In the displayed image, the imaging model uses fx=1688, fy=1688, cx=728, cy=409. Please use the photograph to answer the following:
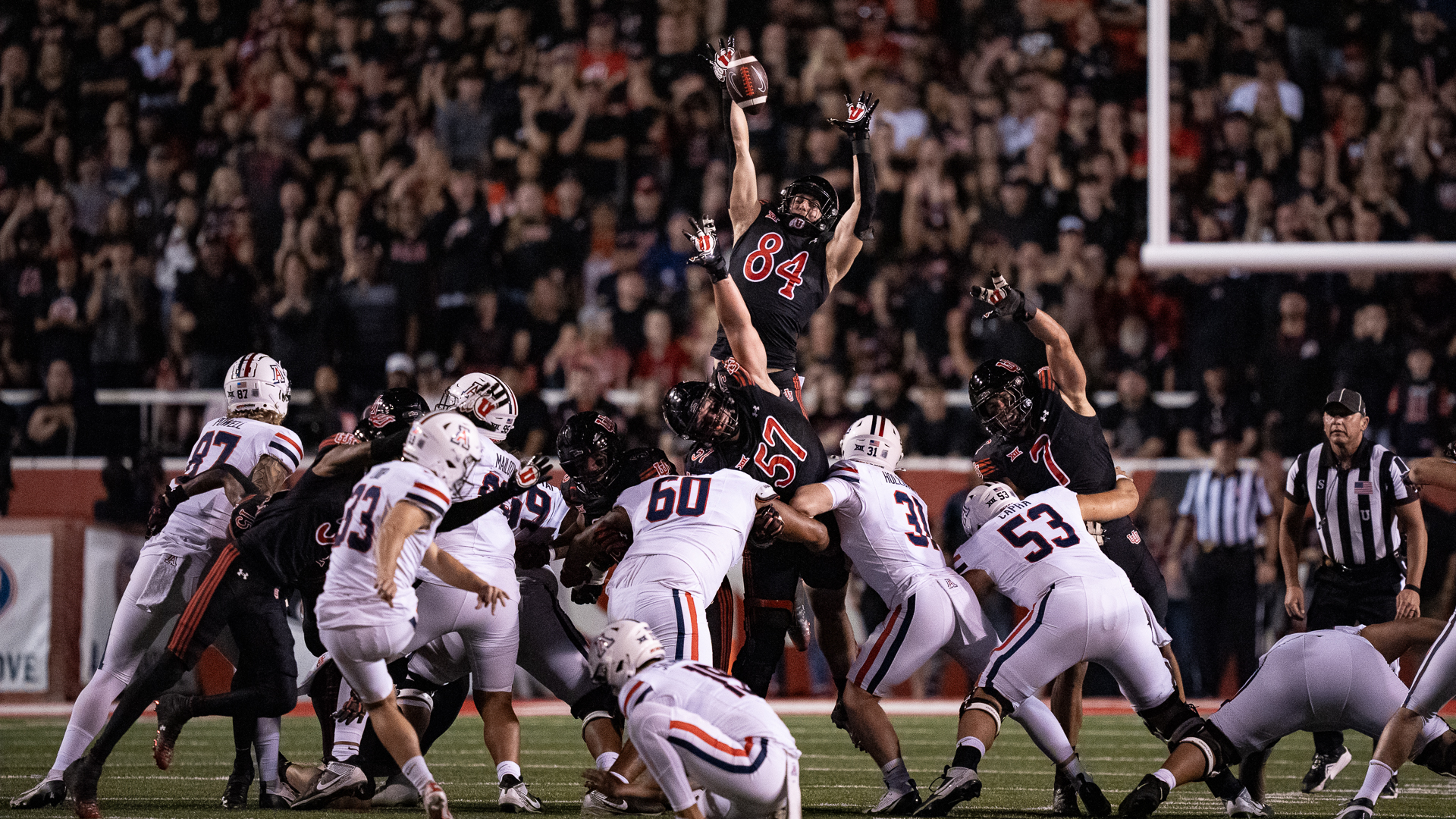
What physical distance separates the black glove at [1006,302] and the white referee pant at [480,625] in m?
2.76

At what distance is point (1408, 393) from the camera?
13984 mm

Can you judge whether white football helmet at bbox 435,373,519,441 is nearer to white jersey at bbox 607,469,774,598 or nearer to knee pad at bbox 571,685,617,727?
white jersey at bbox 607,469,774,598

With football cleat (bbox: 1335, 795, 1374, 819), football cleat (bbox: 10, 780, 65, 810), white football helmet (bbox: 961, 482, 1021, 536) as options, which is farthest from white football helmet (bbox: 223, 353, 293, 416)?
football cleat (bbox: 1335, 795, 1374, 819)

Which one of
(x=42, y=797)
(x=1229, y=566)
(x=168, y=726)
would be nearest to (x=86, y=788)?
(x=42, y=797)

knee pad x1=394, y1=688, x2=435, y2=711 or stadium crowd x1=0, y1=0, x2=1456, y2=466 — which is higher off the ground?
stadium crowd x1=0, y1=0, x2=1456, y2=466

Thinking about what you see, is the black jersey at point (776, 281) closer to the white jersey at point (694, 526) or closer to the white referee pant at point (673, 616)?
the white jersey at point (694, 526)

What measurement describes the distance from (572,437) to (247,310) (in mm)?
8109

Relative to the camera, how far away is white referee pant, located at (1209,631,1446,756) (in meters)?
7.08

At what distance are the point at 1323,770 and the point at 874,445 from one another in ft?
9.81

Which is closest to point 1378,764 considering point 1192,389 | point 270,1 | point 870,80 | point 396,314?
point 1192,389

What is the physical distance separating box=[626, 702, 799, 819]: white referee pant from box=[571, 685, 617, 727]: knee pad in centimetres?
213

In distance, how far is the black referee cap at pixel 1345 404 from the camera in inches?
380

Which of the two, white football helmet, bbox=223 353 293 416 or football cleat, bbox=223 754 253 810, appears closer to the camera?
football cleat, bbox=223 754 253 810

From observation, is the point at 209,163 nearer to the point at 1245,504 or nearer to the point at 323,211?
the point at 323,211
